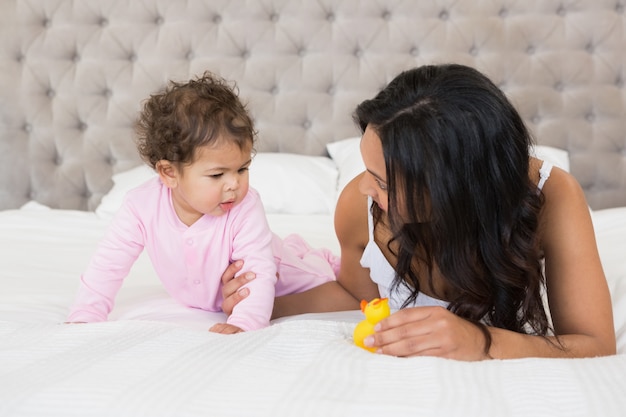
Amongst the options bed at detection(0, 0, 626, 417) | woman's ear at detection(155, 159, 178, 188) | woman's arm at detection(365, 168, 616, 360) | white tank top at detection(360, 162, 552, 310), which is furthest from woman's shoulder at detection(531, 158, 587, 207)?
bed at detection(0, 0, 626, 417)

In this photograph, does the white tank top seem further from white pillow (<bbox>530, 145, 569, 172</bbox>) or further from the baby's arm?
white pillow (<bbox>530, 145, 569, 172</bbox>)

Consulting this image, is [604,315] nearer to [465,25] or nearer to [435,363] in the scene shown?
[435,363]

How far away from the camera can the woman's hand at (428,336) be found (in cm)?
100

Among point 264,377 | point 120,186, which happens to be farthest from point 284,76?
point 264,377

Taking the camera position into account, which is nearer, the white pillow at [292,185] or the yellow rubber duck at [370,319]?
the yellow rubber duck at [370,319]

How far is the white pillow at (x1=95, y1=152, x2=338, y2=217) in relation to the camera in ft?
8.61

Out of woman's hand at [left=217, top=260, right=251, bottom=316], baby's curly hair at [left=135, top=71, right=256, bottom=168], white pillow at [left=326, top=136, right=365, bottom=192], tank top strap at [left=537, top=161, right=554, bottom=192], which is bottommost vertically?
woman's hand at [left=217, top=260, right=251, bottom=316]

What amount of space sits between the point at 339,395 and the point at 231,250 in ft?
2.53

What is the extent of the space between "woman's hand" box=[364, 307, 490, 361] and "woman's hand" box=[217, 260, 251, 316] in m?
0.46

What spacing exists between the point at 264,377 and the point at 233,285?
2.06ft

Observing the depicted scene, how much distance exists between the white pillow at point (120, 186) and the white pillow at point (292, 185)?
42 centimetres

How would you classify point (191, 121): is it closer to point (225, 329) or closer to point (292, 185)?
point (225, 329)

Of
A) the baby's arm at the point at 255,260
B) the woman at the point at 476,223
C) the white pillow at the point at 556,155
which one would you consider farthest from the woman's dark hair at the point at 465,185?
the white pillow at the point at 556,155

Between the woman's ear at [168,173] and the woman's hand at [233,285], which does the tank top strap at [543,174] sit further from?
the woman's ear at [168,173]
